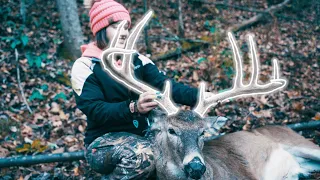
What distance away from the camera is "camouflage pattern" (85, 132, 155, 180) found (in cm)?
308

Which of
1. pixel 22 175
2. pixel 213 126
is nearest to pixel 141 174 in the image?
pixel 213 126

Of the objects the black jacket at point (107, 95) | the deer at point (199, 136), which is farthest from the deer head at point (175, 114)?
the black jacket at point (107, 95)

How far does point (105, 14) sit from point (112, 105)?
37.4 inches

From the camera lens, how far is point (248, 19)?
31.2 ft

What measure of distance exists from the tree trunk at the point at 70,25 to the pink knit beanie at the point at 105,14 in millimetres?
3647

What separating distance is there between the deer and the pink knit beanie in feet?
1.15

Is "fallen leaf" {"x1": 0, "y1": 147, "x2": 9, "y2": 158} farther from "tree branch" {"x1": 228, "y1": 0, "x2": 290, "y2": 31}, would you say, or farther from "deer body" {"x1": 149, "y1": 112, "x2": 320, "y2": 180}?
"tree branch" {"x1": 228, "y1": 0, "x2": 290, "y2": 31}

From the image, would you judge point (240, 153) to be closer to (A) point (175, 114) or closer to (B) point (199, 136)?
(B) point (199, 136)

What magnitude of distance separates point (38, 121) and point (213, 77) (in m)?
3.16

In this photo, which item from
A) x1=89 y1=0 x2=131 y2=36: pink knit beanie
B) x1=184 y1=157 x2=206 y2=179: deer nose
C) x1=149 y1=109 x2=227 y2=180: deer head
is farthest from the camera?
x1=89 y1=0 x2=131 y2=36: pink knit beanie

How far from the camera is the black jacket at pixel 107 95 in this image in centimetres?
313

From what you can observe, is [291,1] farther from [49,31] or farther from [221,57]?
[49,31]

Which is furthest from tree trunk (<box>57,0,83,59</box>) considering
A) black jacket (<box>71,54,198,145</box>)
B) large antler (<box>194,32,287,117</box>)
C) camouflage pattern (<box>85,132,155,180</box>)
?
large antler (<box>194,32,287,117</box>)

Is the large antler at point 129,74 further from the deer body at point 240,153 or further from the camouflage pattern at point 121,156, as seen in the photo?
the camouflage pattern at point 121,156
